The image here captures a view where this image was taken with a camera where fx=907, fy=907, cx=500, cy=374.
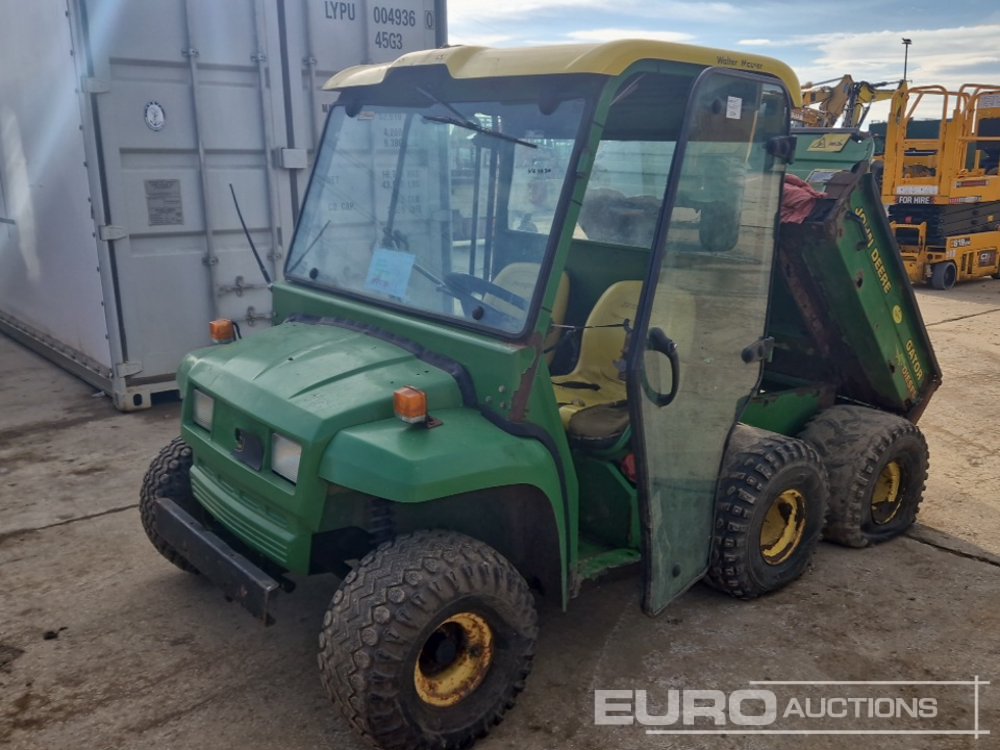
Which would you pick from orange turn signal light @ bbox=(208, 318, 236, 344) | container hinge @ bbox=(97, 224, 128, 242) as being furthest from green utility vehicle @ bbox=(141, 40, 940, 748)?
container hinge @ bbox=(97, 224, 128, 242)

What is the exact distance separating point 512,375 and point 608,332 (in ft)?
3.59

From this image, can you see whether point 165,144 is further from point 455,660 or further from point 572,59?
point 455,660

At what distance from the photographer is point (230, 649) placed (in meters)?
3.38

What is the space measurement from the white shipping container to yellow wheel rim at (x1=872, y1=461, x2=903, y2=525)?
14.5ft

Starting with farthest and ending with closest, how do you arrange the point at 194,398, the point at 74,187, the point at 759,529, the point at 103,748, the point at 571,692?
the point at 74,187, the point at 759,529, the point at 194,398, the point at 571,692, the point at 103,748

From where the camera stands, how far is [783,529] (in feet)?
12.5

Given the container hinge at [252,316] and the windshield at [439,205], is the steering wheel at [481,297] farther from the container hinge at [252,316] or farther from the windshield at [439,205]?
the container hinge at [252,316]

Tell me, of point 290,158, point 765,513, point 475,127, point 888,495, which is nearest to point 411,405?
point 475,127

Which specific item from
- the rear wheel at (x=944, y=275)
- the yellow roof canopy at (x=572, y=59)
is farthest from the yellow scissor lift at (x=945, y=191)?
the yellow roof canopy at (x=572, y=59)

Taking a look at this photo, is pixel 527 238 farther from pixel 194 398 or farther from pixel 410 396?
pixel 194 398

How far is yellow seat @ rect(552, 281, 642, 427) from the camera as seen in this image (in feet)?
12.3

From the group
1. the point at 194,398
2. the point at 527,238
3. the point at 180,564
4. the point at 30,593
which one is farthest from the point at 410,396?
the point at 30,593

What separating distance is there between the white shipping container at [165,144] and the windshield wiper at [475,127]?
348 centimetres

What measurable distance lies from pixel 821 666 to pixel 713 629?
0.42 metres
